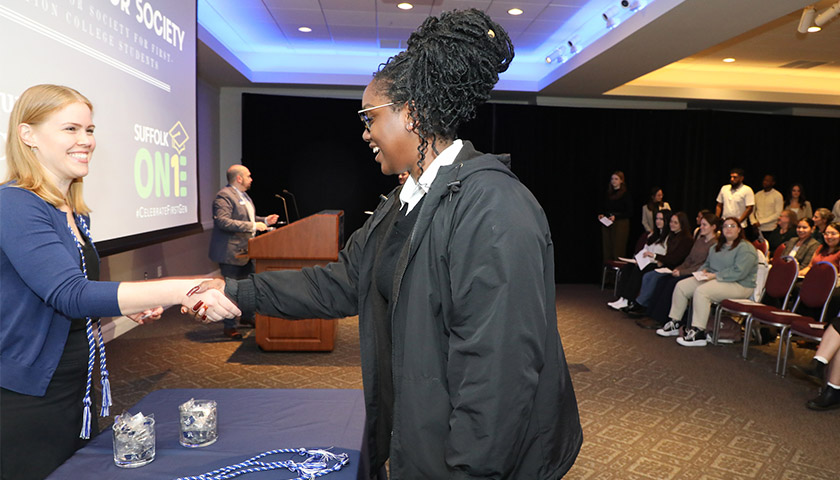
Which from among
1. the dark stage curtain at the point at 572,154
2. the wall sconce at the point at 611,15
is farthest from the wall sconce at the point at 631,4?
the dark stage curtain at the point at 572,154

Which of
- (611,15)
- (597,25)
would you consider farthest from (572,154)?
(611,15)

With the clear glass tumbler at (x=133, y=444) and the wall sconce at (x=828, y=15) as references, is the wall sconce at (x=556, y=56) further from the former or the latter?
the clear glass tumbler at (x=133, y=444)

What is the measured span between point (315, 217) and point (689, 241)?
180 inches

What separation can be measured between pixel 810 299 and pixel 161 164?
550cm

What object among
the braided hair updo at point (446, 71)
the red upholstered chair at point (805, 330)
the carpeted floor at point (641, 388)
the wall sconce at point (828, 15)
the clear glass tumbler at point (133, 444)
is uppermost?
the wall sconce at point (828, 15)

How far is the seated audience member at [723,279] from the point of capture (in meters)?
5.89

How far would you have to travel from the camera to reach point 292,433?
1.62 metres

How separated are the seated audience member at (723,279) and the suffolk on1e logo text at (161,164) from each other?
5033 mm

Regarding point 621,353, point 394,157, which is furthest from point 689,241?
point 394,157

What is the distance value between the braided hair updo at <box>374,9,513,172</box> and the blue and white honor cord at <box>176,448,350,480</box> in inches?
30.5

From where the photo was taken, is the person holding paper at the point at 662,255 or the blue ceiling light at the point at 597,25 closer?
the blue ceiling light at the point at 597,25

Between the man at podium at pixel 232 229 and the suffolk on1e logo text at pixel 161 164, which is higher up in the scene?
the suffolk on1e logo text at pixel 161 164

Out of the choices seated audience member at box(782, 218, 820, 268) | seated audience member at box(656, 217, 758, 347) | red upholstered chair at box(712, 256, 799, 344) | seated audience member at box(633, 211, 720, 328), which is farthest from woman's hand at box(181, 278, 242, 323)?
seated audience member at box(782, 218, 820, 268)

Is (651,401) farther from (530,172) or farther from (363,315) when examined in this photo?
(530,172)
